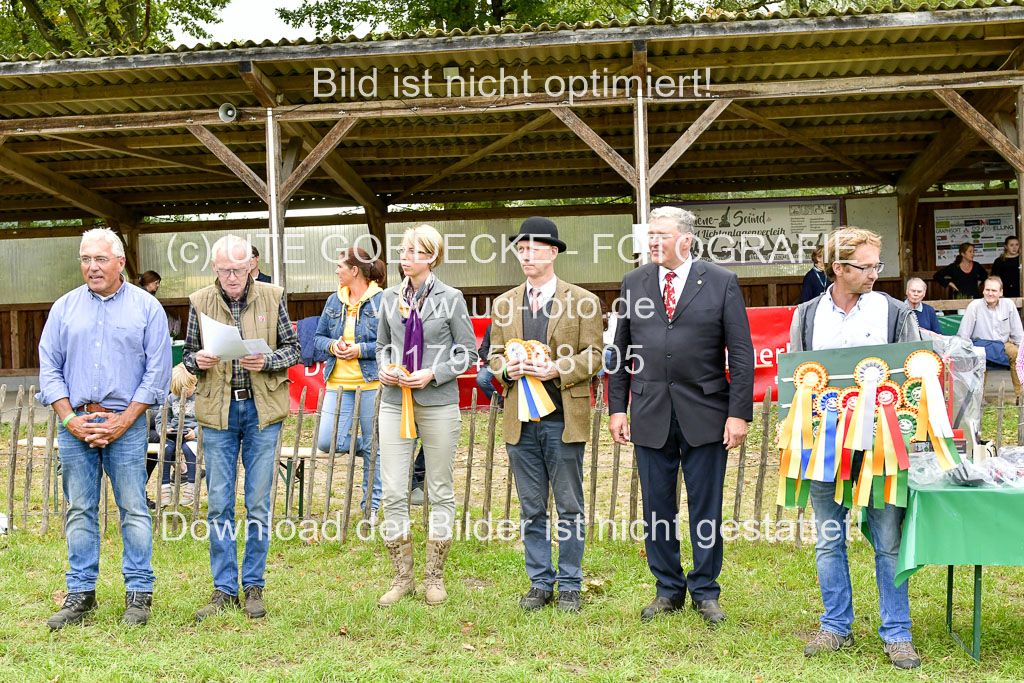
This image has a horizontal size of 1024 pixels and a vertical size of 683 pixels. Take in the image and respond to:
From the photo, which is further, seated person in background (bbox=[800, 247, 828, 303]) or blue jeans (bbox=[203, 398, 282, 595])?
seated person in background (bbox=[800, 247, 828, 303])

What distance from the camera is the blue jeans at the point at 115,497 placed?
4.16 m

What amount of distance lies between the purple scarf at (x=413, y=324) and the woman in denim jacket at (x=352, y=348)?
4.23ft

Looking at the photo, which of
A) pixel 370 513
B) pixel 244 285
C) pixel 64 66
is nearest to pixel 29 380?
pixel 64 66

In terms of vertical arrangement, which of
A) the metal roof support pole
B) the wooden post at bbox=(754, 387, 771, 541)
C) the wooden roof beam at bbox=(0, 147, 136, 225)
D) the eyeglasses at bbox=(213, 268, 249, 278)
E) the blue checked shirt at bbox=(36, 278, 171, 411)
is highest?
the wooden roof beam at bbox=(0, 147, 136, 225)

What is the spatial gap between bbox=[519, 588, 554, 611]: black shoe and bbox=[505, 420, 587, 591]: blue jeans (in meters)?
0.02

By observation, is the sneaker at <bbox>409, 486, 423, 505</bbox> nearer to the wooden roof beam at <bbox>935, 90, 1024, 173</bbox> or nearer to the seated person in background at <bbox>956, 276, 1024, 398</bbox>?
the seated person in background at <bbox>956, 276, 1024, 398</bbox>

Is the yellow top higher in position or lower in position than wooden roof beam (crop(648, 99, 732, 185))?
lower

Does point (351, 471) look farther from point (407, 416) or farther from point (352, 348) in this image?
point (407, 416)

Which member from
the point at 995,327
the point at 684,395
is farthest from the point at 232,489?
the point at 995,327

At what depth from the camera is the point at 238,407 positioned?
421 centimetres

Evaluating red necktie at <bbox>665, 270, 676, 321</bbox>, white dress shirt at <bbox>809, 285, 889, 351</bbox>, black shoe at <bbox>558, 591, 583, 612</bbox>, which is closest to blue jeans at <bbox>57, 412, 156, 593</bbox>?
black shoe at <bbox>558, 591, 583, 612</bbox>

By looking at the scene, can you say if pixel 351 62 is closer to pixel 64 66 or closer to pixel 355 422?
pixel 64 66

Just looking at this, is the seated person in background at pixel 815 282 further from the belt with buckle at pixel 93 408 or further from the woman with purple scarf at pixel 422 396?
the belt with buckle at pixel 93 408

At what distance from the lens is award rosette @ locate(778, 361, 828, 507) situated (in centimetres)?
359
